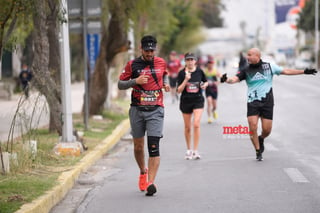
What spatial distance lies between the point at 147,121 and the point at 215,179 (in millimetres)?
1663

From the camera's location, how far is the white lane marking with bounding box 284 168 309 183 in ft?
32.6

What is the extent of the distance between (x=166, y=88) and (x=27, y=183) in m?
2.16

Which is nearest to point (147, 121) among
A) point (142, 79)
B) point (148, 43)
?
point (142, 79)

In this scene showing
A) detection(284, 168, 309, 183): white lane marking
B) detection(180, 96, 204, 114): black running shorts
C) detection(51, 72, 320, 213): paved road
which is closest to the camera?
detection(51, 72, 320, 213): paved road

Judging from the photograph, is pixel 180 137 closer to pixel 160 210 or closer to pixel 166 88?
pixel 166 88

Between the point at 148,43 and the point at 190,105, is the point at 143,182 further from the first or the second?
the point at 190,105

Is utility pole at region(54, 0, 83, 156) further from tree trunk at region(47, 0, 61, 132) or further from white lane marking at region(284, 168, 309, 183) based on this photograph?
white lane marking at region(284, 168, 309, 183)

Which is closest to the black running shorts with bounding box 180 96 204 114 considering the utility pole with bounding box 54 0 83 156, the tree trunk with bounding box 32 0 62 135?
the utility pole with bounding box 54 0 83 156

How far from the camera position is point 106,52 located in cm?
1922

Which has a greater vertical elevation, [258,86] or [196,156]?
[258,86]

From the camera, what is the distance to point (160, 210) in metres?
8.18

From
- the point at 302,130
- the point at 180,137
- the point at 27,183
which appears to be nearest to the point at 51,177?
A: the point at 27,183

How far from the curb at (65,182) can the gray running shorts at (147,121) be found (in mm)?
1222

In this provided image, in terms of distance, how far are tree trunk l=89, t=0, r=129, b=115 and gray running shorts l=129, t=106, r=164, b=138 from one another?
8.77m
